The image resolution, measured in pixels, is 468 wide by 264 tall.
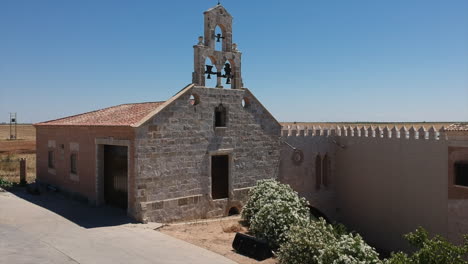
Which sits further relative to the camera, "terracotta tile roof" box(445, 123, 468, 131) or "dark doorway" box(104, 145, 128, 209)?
"terracotta tile roof" box(445, 123, 468, 131)

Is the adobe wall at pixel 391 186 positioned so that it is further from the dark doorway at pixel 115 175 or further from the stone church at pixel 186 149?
the dark doorway at pixel 115 175

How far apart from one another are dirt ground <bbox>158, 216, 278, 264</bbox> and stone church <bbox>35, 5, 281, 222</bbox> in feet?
2.83

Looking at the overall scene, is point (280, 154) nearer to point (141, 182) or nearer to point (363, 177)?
point (363, 177)

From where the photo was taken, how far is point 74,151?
1641 cm

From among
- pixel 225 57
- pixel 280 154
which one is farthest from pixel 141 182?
pixel 280 154

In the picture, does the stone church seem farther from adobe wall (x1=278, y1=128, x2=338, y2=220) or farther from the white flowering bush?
the white flowering bush

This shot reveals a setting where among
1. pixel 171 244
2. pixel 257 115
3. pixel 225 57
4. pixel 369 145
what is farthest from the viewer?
pixel 369 145

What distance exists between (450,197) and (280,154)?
6.92m

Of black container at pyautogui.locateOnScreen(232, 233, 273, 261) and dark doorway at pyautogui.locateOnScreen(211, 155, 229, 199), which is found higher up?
dark doorway at pyautogui.locateOnScreen(211, 155, 229, 199)

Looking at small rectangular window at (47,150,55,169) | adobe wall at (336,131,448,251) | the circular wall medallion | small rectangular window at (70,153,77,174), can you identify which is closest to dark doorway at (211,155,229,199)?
the circular wall medallion

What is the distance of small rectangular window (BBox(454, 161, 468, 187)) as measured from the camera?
1420cm

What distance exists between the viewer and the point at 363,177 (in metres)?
18.4

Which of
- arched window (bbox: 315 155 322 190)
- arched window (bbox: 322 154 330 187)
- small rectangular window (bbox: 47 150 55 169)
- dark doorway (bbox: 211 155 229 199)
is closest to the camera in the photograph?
dark doorway (bbox: 211 155 229 199)

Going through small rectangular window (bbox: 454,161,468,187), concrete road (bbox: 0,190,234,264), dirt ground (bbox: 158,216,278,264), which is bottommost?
dirt ground (bbox: 158,216,278,264)
